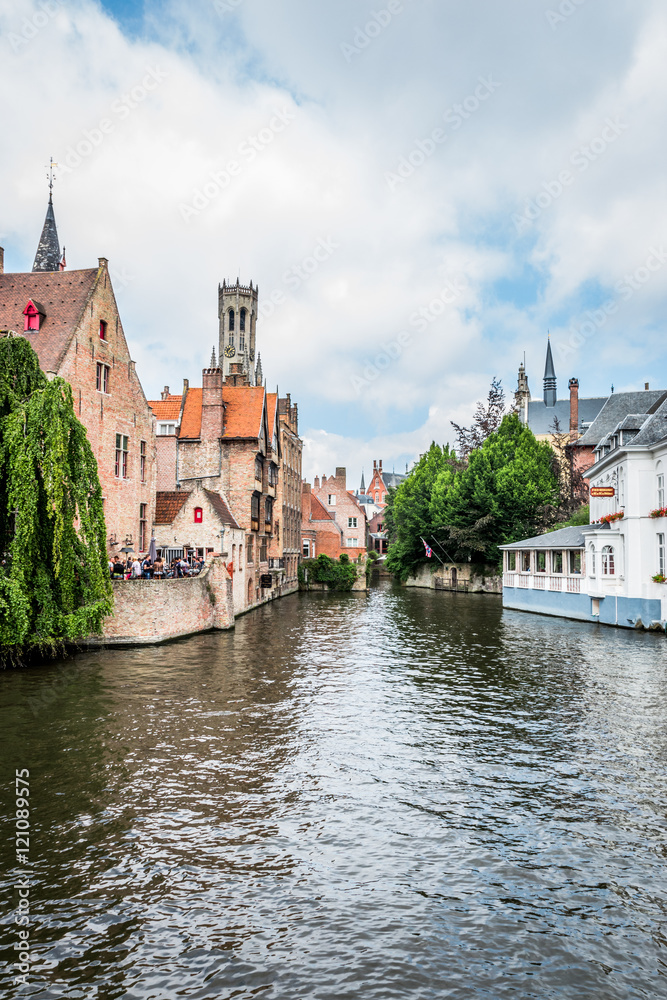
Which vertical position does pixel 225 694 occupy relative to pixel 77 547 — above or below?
below

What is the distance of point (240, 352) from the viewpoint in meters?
118

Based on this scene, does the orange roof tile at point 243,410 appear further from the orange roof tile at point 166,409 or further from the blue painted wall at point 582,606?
the blue painted wall at point 582,606

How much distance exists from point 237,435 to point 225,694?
23.5 m

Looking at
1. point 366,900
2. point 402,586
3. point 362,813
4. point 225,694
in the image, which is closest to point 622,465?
point 225,694

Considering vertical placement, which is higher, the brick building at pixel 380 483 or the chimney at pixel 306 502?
the brick building at pixel 380 483

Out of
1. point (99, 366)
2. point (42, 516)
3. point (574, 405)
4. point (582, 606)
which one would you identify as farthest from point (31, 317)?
point (574, 405)

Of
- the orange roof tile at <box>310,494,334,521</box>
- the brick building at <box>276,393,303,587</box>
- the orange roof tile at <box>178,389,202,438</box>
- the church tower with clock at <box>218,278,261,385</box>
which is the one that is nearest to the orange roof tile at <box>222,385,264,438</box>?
the orange roof tile at <box>178,389,202,438</box>

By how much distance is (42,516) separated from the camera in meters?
20.7

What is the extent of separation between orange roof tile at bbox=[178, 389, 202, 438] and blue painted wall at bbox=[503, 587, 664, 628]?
22.7 m

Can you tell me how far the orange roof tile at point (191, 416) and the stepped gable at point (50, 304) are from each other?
1186 centimetres

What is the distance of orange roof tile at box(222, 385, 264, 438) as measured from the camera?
3988 cm

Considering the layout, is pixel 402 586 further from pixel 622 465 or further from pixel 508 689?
pixel 508 689

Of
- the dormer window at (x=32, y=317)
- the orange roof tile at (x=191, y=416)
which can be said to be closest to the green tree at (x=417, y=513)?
the orange roof tile at (x=191, y=416)

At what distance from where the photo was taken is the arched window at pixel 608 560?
33.7 metres
